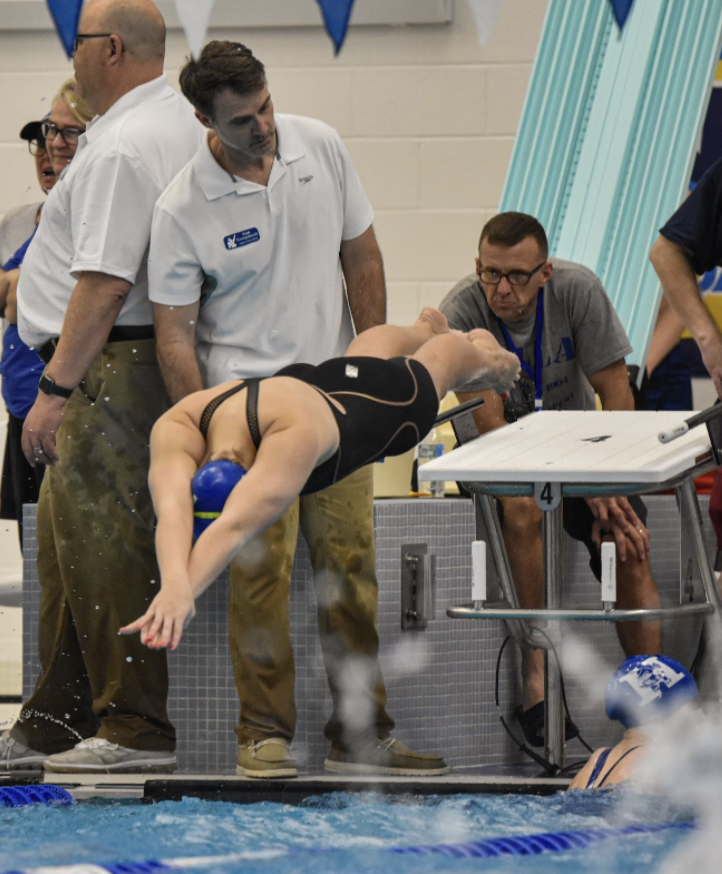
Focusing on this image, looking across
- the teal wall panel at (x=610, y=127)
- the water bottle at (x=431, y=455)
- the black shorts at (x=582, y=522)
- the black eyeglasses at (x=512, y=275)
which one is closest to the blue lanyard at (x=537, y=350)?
the black eyeglasses at (x=512, y=275)

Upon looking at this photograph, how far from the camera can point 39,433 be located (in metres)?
2.86

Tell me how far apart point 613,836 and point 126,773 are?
3.55 feet

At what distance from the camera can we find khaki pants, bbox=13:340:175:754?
2947mm

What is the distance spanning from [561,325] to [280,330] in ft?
2.24

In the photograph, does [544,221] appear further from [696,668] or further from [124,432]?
[124,432]

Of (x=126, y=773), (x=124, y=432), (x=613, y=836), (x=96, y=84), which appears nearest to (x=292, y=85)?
(x=96, y=84)

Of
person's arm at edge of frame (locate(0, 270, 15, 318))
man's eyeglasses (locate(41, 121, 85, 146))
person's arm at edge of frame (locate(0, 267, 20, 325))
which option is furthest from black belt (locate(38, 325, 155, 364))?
man's eyeglasses (locate(41, 121, 85, 146))

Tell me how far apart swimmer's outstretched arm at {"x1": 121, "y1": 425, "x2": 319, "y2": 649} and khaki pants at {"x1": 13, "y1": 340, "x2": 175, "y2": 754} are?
2.04ft

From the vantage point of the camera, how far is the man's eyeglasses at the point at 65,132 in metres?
3.26

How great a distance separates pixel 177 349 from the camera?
9.39 ft

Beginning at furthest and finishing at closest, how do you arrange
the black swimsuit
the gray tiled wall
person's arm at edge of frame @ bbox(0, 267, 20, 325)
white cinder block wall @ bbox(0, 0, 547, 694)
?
white cinder block wall @ bbox(0, 0, 547, 694), person's arm at edge of frame @ bbox(0, 267, 20, 325), the gray tiled wall, the black swimsuit

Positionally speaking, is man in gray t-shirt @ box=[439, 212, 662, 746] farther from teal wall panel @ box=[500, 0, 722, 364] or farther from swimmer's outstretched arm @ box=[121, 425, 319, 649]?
teal wall panel @ box=[500, 0, 722, 364]

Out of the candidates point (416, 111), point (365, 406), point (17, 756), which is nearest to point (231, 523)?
point (365, 406)

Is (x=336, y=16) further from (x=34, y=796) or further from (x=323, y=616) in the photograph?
(x=34, y=796)
